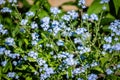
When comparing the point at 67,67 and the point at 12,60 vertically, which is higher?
the point at 12,60

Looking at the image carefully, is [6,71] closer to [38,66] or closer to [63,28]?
[38,66]

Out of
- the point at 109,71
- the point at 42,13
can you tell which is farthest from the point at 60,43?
the point at 42,13

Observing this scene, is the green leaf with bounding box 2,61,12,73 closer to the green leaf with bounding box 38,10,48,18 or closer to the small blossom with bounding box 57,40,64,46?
the small blossom with bounding box 57,40,64,46

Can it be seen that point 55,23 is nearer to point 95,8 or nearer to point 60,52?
point 60,52

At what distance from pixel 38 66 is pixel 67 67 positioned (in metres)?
0.31

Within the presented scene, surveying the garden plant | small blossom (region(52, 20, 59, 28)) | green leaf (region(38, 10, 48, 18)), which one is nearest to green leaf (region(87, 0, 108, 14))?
the garden plant

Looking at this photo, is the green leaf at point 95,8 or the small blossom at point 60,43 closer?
the small blossom at point 60,43

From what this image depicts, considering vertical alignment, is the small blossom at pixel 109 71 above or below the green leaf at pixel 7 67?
below

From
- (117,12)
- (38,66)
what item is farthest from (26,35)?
(117,12)

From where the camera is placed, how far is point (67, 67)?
335 cm

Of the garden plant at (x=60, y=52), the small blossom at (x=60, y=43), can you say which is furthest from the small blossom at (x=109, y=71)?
the small blossom at (x=60, y=43)

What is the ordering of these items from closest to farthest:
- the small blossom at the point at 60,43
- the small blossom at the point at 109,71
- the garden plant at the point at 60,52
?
the small blossom at the point at 109,71, the garden plant at the point at 60,52, the small blossom at the point at 60,43

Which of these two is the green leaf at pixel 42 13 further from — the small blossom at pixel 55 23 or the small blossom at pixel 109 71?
the small blossom at pixel 109 71

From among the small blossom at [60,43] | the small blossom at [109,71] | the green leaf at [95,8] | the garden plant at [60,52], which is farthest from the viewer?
the green leaf at [95,8]
